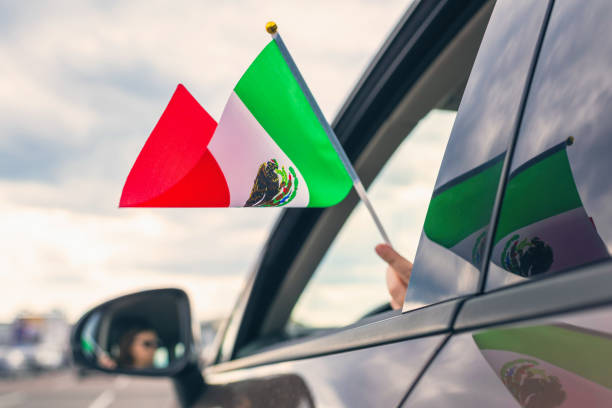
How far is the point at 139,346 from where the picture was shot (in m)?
2.75

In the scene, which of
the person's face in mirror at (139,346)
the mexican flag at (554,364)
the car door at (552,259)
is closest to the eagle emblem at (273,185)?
the car door at (552,259)

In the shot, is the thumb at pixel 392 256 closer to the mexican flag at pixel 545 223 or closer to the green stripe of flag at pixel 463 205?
the green stripe of flag at pixel 463 205

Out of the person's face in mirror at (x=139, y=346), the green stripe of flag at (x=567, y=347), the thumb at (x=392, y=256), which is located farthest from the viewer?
the person's face in mirror at (x=139, y=346)

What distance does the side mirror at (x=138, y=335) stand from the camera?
232cm

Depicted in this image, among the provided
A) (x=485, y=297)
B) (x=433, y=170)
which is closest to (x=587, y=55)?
(x=485, y=297)

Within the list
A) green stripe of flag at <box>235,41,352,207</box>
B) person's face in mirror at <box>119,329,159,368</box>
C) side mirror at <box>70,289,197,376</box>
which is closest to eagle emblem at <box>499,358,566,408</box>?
green stripe of flag at <box>235,41,352,207</box>

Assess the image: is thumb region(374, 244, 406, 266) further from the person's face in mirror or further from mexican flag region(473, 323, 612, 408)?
Result: the person's face in mirror

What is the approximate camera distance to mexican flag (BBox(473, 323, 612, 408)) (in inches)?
22.9

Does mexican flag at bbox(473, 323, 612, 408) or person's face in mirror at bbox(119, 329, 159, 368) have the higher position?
mexican flag at bbox(473, 323, 612, 408)

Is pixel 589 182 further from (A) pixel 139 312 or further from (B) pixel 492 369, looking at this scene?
(A) pixel 139 312

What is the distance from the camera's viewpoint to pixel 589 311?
1.97ft

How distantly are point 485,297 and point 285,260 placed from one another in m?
1.48

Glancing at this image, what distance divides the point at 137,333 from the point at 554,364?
2503 mm

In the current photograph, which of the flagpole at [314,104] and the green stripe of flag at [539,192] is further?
the flagpole at [314,104]
